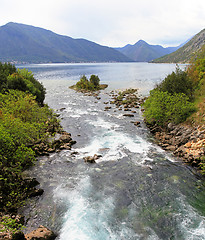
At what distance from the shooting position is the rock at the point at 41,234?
43.2 feet

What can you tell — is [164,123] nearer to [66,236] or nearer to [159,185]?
[159,185]

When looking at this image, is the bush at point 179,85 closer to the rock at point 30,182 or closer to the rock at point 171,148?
the rock at point 171,148

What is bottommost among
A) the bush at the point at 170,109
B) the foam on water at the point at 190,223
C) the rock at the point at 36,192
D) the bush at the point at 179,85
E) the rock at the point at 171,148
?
the rock at the point at 36,192

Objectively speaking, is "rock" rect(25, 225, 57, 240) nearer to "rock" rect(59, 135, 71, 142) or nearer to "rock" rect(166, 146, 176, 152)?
"rock" rect(59, 135, 71, 142)

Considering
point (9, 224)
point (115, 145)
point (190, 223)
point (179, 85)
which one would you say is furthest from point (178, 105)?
point (9, 224)

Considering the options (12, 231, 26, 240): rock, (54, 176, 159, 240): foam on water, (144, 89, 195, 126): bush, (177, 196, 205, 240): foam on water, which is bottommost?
(54, 176, 159, 240): foam on water

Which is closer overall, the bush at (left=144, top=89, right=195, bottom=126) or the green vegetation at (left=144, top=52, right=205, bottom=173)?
the green vegetation at (left=144, top=52, right=205, bottom=173)

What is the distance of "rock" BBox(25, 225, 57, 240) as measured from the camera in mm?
13180

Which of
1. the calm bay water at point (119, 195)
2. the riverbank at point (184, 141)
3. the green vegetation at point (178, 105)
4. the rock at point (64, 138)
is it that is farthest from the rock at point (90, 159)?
the green vegetation at point (178, 105)

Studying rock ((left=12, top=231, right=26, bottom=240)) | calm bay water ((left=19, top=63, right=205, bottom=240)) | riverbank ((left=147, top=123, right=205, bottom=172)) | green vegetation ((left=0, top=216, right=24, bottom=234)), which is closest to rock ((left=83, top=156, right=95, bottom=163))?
calm bay water ((left=19, top=63, right=205, bottom=240))

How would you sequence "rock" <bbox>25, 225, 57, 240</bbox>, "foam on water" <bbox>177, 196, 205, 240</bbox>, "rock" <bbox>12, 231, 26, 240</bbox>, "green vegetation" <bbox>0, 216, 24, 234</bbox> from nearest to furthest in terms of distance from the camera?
"green vegetation" <bbox>0, 216, 24, 234</bbox>
"rock" <bbox>12, 231, 26, 240</bbox>
"rock" <bbox>25, 225, 57, 240</bbox>
"foam on water" <bbox>177, 196, 205, 240</bbox>

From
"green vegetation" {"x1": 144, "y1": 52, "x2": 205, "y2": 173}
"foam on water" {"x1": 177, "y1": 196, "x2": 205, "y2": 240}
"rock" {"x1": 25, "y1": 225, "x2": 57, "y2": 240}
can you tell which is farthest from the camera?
"green vegetation" {"x1": 144, "y1": 52, "x2": 205, "y2": 173}

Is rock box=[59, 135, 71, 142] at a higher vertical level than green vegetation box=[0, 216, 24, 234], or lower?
lower

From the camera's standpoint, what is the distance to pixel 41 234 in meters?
13.5
